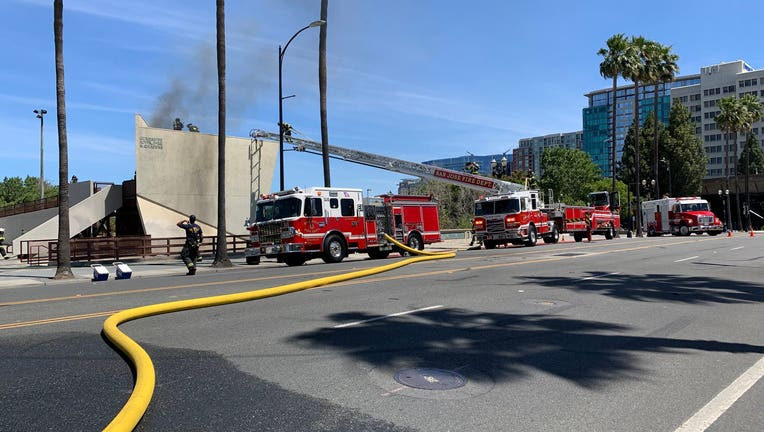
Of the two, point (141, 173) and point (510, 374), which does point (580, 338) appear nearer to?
point (510, 374)

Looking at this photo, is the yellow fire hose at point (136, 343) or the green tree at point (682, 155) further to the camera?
the green tree at point (682, 155)

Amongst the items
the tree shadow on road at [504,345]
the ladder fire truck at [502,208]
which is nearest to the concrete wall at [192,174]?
the ladder fire truck at [502,208]

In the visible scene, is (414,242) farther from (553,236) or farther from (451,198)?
(451,198)

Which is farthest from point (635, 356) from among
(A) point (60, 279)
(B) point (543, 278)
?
(A) point (60, 279)

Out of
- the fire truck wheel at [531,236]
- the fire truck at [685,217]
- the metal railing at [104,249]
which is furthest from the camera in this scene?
the fire truck at [685,217]

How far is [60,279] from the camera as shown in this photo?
16.8 metres

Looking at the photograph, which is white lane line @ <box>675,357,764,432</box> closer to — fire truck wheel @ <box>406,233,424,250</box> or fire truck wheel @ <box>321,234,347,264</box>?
fire truck wheel @ <box>321,234,347,264</box>

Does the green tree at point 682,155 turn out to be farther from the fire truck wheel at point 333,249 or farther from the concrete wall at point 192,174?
the fire truck wheel at point 333,249

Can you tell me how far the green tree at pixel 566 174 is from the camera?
78438mm

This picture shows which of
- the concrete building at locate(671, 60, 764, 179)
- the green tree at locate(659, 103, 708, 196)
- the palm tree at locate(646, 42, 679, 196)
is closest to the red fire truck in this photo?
the palm tree at locate(646, 42, 679, 196)

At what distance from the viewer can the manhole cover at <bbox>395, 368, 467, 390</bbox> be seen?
495cm

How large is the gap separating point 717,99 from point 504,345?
485ft

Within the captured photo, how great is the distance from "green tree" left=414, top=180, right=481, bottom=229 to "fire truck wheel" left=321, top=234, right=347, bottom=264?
32877mm

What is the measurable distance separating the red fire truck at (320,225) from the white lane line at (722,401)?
15.3m
